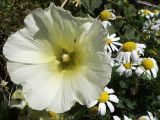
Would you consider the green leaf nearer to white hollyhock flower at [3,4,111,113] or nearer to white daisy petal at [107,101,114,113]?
white daisy petal at [107,101,114,113]

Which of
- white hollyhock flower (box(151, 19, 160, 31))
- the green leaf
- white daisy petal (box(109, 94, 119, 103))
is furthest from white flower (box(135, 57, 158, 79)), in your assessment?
the green leaf

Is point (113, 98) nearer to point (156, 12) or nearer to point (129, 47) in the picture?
point (129, 47)

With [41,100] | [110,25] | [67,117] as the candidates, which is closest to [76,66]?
[41,100]

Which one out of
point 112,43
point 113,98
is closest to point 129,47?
point 112,43

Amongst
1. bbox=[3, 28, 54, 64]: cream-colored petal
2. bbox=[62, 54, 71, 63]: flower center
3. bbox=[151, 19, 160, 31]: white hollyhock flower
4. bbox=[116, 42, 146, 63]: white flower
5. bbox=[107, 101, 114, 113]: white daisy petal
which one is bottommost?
bbox=[107, 101, 114, 113]: white daisy petal

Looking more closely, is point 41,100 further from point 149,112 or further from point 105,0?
point 105,0

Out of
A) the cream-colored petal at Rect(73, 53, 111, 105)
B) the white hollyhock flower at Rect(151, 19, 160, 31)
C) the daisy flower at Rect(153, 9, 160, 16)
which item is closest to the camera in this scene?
the cream-colored petal at Rect(73, 53, 111, 105)

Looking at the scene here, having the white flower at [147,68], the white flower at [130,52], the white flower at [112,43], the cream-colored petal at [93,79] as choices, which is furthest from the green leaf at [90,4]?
the cream-colored petal at [93,79]
